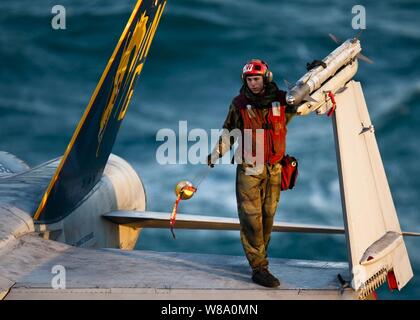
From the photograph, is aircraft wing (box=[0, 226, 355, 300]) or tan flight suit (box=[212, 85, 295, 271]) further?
tan flight suit (box=[212, 85, 295, 271])

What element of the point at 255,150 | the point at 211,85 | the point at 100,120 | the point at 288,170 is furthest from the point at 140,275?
the point at 211,85

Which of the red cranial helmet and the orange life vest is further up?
the red cranial helmet

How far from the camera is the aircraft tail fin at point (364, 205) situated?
27.3 ft

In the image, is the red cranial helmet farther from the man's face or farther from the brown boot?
the brown boot

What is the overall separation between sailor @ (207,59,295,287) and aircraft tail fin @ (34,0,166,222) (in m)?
1.61

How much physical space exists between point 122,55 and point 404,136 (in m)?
13.3

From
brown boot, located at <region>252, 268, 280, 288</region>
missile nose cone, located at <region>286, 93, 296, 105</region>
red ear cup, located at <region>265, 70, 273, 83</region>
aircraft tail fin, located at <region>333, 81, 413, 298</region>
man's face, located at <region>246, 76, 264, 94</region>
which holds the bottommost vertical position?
brown boot, located at <region>252, 268, 280, 288</region>

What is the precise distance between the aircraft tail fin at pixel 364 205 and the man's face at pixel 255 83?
0.64m

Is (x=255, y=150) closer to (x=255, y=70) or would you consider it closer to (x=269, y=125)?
(x=269, y=125)

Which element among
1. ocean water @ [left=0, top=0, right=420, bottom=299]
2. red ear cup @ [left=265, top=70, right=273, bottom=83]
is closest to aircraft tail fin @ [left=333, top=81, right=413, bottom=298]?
red ear cup @ [left=265, top=70, right=273, bottom=83]

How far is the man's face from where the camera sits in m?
8.48

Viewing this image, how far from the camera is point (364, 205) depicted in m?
8.60

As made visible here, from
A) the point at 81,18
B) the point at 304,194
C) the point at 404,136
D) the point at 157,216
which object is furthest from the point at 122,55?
the point at 81,18

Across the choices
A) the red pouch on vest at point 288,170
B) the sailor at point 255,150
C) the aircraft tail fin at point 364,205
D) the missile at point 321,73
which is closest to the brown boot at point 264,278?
the sailor at point 255,150
